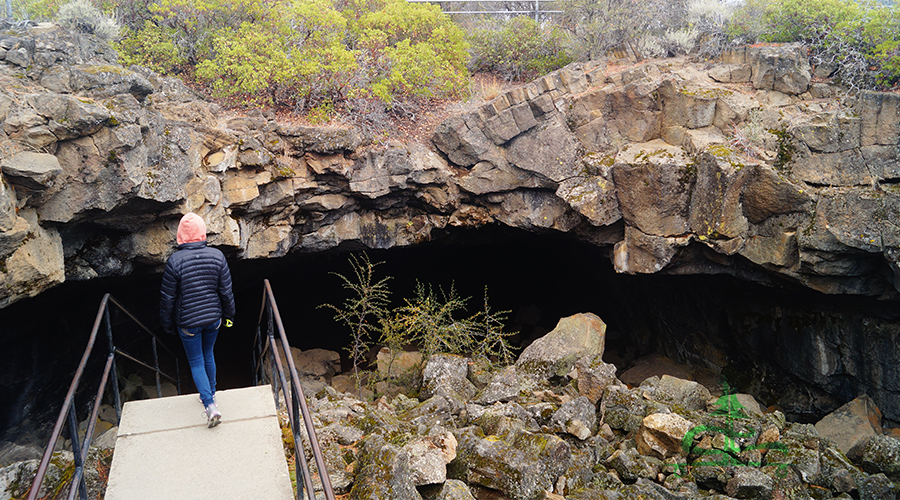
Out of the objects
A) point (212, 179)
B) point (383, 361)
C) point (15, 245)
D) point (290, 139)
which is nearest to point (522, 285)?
point (383, 361)

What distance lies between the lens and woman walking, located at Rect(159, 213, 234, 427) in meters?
4.16

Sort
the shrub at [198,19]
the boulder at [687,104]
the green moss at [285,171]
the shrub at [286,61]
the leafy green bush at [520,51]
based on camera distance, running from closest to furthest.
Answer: the green moss at [285,171] → the boulder at [687,104] → the shrub at [286,61] → the shrub at [198,19] → the leafy green bush at [520,51]

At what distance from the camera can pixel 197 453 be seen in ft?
12.8

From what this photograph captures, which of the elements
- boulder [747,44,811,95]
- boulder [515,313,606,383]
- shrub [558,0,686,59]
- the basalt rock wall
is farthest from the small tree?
boulder [747,44,811,95]

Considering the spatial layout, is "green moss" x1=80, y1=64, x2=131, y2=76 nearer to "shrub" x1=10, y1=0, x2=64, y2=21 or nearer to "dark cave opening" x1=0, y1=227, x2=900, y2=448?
"dark cave opening" x1=0, y1=227, x2=900, y2=448

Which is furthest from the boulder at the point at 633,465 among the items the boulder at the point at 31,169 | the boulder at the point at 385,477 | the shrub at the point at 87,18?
the shrub at the point at 87,18

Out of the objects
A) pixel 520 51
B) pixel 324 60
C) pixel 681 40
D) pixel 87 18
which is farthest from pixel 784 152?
pixel 87 18


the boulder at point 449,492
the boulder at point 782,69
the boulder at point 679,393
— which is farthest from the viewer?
the boulder at point 782,69

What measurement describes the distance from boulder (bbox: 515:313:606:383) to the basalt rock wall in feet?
5.90

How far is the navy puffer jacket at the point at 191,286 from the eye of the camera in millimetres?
4148

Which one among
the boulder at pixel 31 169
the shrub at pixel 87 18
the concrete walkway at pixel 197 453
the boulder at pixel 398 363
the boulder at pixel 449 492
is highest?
the shrub at pixel 87 18

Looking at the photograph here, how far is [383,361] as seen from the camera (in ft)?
30.2

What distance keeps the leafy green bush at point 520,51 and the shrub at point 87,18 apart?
778 centimetres

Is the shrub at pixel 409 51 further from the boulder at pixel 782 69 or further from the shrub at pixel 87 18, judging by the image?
the boulder at pixel 782 69
